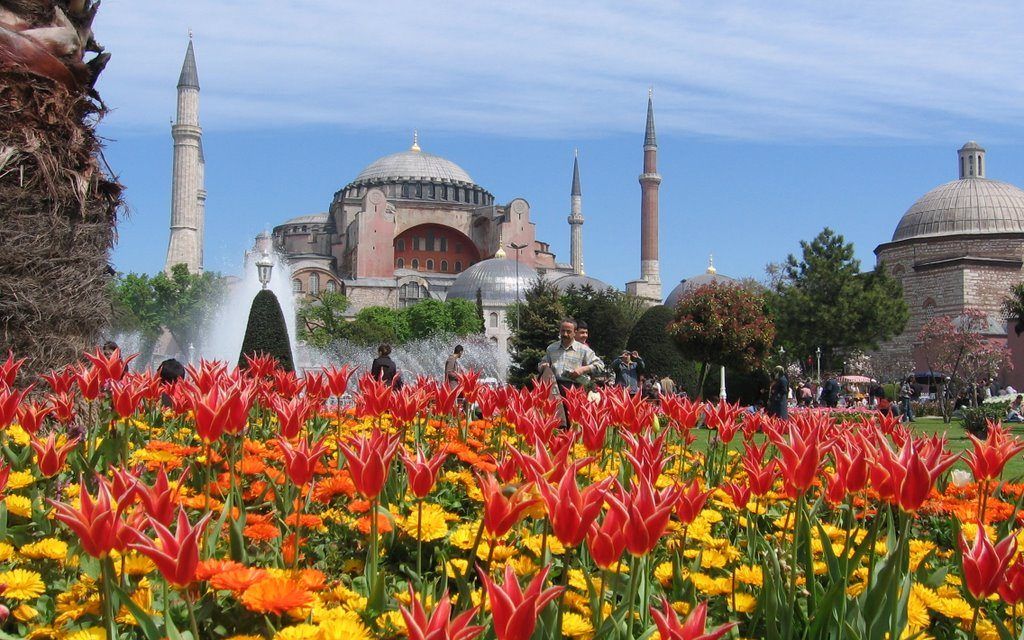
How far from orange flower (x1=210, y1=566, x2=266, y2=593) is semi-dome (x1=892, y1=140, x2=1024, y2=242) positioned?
44.0 m

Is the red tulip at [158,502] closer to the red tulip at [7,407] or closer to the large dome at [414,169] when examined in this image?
the red tulip at [7,407]

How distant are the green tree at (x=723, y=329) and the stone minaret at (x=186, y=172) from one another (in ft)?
121

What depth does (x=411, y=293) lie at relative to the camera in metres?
55.0

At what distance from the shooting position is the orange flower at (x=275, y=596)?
147 cm

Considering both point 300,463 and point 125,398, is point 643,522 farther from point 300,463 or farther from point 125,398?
point 125,398

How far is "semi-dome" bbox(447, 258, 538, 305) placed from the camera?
5159 cm

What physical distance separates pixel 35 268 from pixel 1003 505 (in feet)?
13.1

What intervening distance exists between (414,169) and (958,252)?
37.7 m

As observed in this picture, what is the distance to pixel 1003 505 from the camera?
2674mm

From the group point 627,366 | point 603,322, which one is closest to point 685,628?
point 627,366

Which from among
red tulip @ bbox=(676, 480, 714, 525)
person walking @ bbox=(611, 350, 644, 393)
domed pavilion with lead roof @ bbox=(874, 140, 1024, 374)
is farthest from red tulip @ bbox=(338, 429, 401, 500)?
domed pavilion with lead roof @ bbox=(874, 140, 1024, 374)

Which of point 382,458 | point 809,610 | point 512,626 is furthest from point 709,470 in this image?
point 512,626

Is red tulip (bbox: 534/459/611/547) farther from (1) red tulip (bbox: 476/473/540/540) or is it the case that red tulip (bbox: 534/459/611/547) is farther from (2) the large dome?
(2) the large dome

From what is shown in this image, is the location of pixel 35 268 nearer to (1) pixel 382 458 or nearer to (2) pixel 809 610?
(1) pixel 382 458
